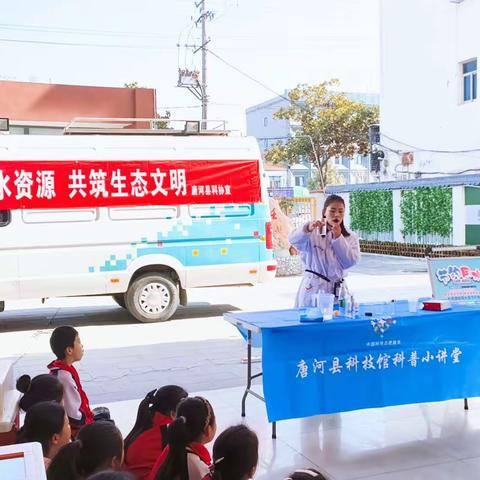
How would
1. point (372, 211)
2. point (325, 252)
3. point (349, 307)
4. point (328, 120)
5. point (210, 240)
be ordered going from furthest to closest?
point (328, 120) → point (372, 211) → point (210, 240) → point (325, 252) → point (349, 307)

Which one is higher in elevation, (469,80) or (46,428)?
(469,80)

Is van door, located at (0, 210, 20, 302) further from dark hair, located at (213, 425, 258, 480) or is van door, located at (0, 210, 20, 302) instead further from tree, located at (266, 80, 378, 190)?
tree, located at (266, 80, 378, 190)

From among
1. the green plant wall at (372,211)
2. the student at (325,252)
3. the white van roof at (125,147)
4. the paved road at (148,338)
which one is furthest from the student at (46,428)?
the green plant wall at (372,211)

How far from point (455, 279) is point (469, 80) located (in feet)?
57.9

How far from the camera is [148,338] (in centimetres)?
807

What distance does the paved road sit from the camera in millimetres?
6168

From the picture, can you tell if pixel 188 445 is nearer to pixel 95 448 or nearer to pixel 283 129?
pixel 95 448

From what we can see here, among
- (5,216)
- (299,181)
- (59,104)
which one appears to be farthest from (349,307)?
(299,181)

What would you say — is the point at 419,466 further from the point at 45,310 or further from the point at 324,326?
the point at 45,310

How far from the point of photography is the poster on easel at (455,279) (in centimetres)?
469

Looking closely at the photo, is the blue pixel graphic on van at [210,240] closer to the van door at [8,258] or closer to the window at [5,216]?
the van door at [8,258]

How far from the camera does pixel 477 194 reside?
675 inches

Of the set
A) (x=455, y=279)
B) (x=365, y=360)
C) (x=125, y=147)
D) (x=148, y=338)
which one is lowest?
(x=148, y=338)

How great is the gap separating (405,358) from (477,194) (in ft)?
45.6
